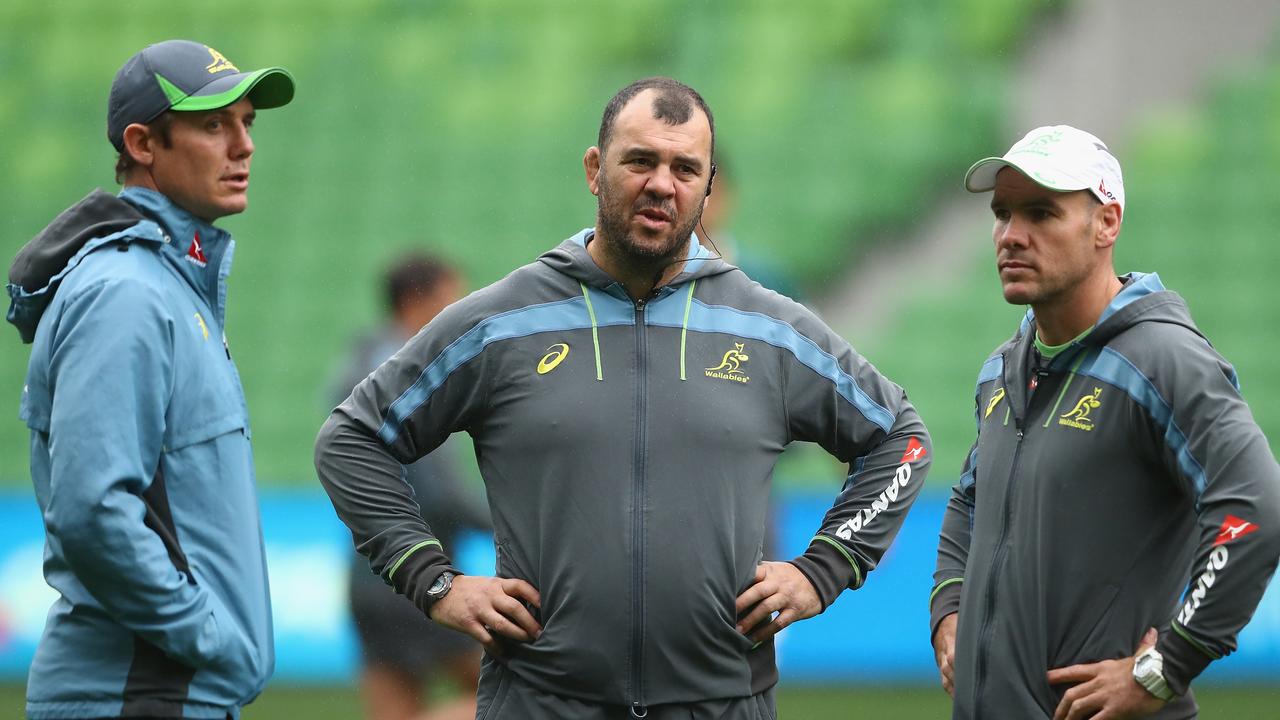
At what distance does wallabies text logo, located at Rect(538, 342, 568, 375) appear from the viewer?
2857mm

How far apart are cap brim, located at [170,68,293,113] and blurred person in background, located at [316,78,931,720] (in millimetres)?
599

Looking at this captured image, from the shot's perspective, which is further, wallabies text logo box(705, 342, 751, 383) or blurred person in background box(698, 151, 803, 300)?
blurred person in background box(698, 151, 803, 300)

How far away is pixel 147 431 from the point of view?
2.63 meters

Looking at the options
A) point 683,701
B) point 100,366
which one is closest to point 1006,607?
point 683,701

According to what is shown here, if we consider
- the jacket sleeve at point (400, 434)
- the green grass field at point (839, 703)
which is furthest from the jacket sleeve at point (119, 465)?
the green grass field at point (839, 703)

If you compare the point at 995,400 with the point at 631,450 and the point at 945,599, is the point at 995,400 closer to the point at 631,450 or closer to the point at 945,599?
the point at 945,599

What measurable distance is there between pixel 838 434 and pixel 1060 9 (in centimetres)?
771

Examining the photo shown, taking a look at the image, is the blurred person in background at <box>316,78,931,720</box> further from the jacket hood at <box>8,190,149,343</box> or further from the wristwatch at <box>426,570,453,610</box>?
the jacket hood at <box>8,190,149,343</box>

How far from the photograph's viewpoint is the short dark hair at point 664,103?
290cm

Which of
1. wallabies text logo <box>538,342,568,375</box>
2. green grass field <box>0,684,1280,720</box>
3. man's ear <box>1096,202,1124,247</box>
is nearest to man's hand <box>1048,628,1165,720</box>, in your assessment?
man's ear <box>1096,202,1124,247</box>

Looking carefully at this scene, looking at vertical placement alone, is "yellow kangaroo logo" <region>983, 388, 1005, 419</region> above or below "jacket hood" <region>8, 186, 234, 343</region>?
below

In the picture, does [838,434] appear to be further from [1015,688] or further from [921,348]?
[921,348]

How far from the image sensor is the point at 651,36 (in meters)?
9.93

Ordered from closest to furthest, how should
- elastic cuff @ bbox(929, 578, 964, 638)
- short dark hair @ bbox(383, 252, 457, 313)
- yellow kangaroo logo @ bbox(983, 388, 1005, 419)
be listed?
1. yellow kangaroo logo @ bbox(983, 388, 1005, 419)
2. elastic cuff @ bbox(929, 578, 964, 638)
3. short dark hair @ bbox(383, 252, 457, 313)
